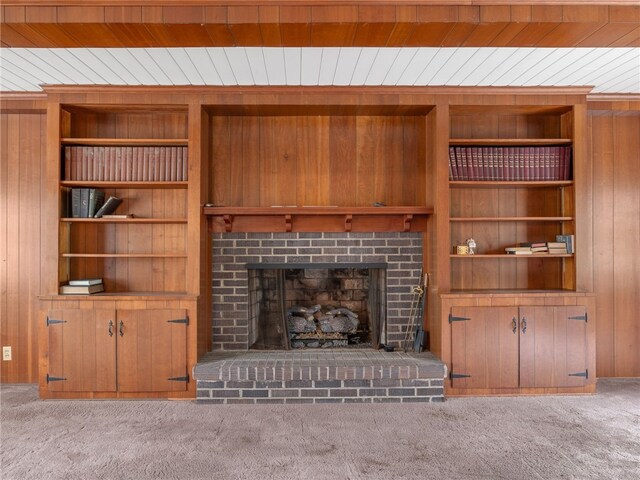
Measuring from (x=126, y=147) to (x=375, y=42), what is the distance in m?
2.40

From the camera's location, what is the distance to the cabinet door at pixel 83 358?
363 centimetres

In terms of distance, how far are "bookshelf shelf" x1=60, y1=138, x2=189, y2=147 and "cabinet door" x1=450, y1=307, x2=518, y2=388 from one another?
2.77 m

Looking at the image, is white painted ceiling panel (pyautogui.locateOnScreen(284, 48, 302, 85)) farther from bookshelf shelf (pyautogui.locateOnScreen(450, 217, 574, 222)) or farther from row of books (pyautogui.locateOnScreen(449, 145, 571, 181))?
bookshelf shelf (pyautogui.locateOnScreen(450, 217, 574, 222))

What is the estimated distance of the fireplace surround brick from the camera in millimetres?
4148

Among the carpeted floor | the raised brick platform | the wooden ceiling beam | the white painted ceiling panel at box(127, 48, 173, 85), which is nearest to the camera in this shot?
the wooden ceiling beam

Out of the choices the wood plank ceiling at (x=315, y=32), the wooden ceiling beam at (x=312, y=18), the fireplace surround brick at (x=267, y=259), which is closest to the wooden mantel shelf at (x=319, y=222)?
the fireplace surround brick at (x=267, y=259)

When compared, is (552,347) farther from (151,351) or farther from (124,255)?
(124,255)

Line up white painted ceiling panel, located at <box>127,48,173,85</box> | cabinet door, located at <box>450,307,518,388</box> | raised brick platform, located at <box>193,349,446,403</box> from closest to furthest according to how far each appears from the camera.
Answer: white painted ceiling panel, located at <box>127,48,173,85</box> → raised brick platform, located at <box>193,349,446,403</box> → cabinet door, located at <box>450,307,518,388</box>

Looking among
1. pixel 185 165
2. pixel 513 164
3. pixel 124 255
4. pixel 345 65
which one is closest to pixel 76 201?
pixel 124 255

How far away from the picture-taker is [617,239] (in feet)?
14.0

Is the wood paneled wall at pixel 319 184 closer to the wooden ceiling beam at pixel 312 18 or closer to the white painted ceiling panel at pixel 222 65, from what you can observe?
the white painted ceiling panel at pixel 222 65

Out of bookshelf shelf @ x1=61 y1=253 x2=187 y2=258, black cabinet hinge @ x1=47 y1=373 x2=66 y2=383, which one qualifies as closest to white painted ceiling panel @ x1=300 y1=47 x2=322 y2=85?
bookshelf shelf @ x1=61 y1=253 x2=187 y2=258

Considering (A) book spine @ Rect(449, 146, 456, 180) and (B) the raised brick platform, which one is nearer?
(B) the raised brick platform

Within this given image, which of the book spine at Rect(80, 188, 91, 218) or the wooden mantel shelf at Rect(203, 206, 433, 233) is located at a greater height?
the book spine at Rect(80, 188, 91, 218)
